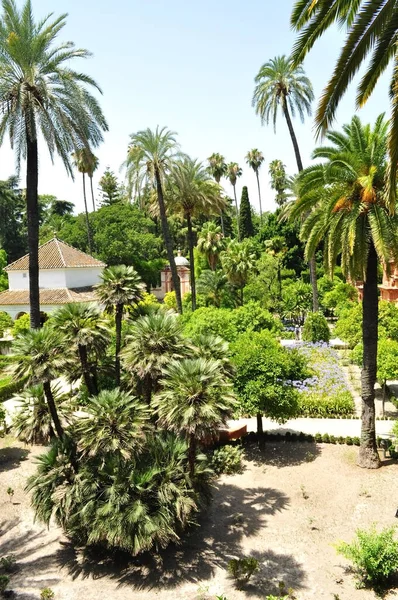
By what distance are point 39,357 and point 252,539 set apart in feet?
26.7

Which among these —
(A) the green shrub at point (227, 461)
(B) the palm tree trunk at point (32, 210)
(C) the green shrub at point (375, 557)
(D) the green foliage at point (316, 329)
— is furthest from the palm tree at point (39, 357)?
(D) the green foliage at point (316, 329)

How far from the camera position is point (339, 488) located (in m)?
15.2

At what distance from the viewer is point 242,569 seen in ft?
37.2

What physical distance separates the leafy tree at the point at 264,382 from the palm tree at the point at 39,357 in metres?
6.58

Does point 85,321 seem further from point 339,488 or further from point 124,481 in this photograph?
point 339,488

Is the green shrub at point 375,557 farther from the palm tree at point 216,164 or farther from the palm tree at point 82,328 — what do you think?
the palm tree at point 216,164

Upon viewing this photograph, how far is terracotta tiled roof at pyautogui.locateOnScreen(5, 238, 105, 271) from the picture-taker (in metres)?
40.4

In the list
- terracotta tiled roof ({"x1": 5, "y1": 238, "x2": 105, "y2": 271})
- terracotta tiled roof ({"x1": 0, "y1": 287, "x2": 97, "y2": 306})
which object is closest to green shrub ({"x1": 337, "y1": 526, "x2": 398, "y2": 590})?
terracotta tiled roof ({"x1": 0, "y1": 287, "x2": 97, "y2": 306})

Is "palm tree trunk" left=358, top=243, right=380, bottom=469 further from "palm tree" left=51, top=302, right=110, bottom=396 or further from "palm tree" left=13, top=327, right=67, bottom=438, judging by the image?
"palm tree" left=13, top=327, right=67, bottom=438

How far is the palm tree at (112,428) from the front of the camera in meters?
12.4

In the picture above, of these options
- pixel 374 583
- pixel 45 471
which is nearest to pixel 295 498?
pixel 374 583

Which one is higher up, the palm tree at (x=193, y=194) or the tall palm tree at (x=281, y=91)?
the tall palm tree at (x=281, y=91)

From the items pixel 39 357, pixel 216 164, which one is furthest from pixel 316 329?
pixel 216 164

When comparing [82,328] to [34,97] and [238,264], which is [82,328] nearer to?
[34,97]
